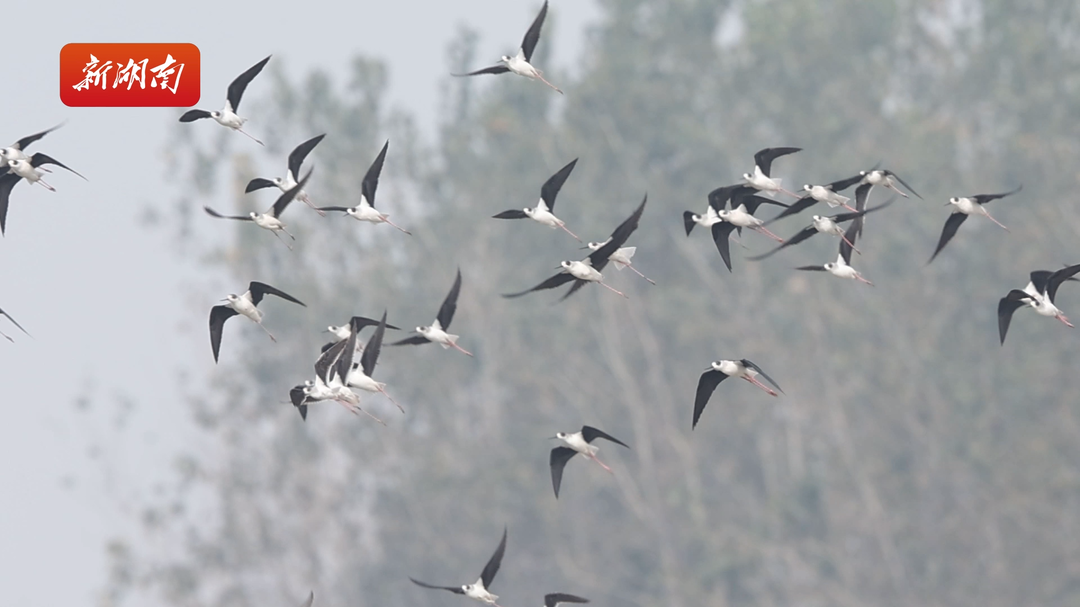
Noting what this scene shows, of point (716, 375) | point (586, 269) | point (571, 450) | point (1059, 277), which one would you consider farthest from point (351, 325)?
point (1059, 277)

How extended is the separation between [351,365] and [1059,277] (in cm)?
508

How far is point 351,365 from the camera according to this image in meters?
12.8

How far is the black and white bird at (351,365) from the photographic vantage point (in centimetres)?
1233

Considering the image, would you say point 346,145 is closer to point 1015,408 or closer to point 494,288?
point 494,288

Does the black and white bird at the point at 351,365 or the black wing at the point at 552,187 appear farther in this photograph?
the black wing at the point at 552,187

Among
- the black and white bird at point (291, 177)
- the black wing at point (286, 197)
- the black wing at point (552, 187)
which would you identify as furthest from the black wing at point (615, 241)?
the black and white bird at point (291, 177)

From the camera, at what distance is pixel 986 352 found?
1503 inches

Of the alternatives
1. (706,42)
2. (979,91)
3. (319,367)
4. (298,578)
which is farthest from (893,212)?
(319,367)

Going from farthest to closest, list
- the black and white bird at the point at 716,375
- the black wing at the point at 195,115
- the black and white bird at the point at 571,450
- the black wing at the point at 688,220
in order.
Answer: the black wing at the point at 195,115 < the black wing at the point at 688,220 < the black and white bird at the point at 571,450 < the black and white bird at the point at 716,375

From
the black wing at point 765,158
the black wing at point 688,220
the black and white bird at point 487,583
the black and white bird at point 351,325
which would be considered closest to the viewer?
the black and white bird at point 351,325

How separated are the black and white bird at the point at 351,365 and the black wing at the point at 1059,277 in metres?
4.67

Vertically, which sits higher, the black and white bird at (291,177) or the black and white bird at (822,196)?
the black and white bird at (822,196)

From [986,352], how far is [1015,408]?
2.30 m

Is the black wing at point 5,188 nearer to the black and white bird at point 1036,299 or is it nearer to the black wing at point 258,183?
the black wing at point 258,183
